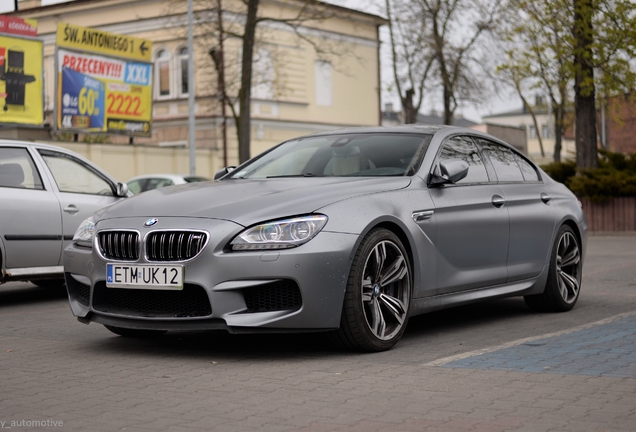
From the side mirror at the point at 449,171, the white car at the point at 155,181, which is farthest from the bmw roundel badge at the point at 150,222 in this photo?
the white car at the point at 155,181

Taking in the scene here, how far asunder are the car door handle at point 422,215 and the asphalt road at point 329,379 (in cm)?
84

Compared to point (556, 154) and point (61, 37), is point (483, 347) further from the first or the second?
point (556, 154)

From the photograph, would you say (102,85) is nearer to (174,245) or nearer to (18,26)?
(18,26)

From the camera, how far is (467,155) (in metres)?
7.62

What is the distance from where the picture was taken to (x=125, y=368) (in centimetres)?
582

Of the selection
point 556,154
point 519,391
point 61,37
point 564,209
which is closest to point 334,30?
point 556,154

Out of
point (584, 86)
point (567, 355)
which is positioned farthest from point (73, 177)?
point (584, 86)

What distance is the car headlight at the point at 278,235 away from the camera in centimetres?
580

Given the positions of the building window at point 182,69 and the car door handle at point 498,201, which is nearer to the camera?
the car door handle at point 498,201

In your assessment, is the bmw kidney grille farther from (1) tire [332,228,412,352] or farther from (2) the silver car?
(2) the silver car

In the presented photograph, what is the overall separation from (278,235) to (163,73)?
38773 millimetres

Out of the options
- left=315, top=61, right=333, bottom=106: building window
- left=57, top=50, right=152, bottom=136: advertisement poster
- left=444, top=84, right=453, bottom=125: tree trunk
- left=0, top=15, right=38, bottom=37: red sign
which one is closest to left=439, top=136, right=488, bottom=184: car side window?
left=0, top=15, right=38, bottom=37: red sign

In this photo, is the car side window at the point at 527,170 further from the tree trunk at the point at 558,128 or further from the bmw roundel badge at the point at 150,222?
the tree trunk at the point at 558,128

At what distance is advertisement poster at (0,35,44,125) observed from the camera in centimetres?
2859
